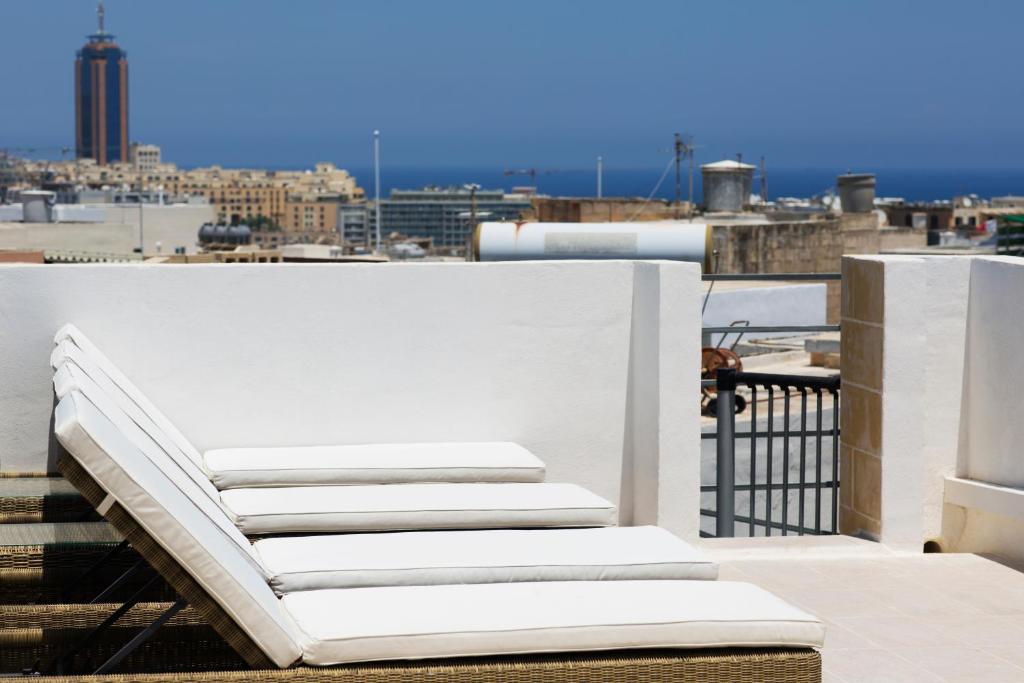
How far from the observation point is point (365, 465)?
4.84 metres

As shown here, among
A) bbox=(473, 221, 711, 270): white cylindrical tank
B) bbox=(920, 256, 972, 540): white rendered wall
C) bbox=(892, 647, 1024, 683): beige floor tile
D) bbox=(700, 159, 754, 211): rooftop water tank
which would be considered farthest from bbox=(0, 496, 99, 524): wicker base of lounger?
bbox=(700, 159, 754, 211): rooftop water tank

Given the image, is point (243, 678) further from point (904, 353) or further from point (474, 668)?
point (904, 353)

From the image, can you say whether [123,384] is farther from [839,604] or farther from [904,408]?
[904,408]

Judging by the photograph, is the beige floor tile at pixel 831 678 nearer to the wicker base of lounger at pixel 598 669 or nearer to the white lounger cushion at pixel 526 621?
the white lounger cushion at pixel 526 621

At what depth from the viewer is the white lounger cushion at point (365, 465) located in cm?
470

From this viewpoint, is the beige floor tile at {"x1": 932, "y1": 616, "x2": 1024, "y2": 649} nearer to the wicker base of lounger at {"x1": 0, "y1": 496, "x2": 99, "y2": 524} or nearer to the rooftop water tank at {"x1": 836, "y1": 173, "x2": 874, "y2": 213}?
the wicker base of lounger at {"x1": 0, "y1": 496, "x2": 99, "y2": 524}

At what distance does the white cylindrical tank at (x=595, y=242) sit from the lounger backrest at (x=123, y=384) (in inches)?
88.8

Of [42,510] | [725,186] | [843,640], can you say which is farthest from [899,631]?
[725,186]

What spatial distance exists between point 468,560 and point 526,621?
467mm

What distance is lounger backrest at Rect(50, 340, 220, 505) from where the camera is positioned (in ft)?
12.3

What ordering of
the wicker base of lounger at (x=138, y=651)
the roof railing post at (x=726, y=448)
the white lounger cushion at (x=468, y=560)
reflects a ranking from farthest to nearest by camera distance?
1. the roof railing post at (x=726, y=448)
2. the white lounger cushion at (x=468, y=560)
3. the wicker base of lounger at (x=138, y=651)

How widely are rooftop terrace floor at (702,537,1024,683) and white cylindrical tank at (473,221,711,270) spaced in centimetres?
169

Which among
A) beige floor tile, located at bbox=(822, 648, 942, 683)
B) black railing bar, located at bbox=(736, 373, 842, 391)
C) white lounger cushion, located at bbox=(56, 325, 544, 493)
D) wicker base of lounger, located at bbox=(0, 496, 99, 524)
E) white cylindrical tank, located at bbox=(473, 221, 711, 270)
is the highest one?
white cylindrical tank, located at bbox=(473, 221, 711, 270)

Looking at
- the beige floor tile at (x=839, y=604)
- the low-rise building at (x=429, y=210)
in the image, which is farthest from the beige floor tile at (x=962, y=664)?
the low-rise building at (x=429, y=210)
